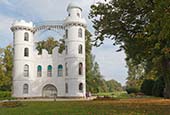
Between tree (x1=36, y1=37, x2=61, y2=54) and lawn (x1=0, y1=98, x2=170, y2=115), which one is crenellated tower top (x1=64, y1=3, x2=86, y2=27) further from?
lawn (x1=0, y1=98, x2=170, y2=115)

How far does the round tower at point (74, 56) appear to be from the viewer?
5172 centimetres

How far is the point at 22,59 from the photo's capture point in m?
53.4

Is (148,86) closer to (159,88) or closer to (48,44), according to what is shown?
(159,88)

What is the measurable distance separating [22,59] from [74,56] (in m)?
9.51

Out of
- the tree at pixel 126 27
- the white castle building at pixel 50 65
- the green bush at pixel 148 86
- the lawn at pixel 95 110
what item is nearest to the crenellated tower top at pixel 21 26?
the white castle building at pixel 50 65

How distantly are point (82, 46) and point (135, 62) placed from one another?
2240 cm

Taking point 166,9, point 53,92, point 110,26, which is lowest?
point 53,92

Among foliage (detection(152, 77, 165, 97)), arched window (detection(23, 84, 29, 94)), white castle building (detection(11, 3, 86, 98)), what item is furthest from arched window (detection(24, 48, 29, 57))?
foliage (detection(152, 77, 165, 97))

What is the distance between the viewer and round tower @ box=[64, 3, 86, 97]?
170ft

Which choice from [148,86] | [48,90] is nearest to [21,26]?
[48,90]

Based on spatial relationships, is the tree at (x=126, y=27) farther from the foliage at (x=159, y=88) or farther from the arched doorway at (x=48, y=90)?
the arched doorway at (x=48, y=90)

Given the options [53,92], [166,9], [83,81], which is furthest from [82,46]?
[166,9]

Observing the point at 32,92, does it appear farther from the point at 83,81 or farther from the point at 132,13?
the point at 132,13

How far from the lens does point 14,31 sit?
180ft
